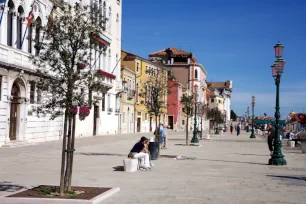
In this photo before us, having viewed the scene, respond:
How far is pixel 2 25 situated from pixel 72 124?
17.1 metres

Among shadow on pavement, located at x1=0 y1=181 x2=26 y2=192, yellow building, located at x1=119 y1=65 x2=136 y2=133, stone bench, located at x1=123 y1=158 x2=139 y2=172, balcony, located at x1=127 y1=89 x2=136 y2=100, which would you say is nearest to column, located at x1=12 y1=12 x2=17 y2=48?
stone bench, located at x1=123 y1=158 x2=139 y2=172

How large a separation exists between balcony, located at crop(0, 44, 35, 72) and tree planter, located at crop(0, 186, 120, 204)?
16.0 metres

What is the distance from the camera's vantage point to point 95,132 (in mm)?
46844

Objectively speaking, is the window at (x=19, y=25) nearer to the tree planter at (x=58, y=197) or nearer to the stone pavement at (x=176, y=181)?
the stone pavement at (x=176, y=181)

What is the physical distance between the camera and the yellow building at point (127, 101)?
57.4 m

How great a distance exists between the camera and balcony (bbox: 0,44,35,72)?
25734 mm

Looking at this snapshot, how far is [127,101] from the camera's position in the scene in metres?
59.9

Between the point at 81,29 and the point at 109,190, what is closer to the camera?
the point at 81,29

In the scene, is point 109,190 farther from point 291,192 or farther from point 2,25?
point 2,25

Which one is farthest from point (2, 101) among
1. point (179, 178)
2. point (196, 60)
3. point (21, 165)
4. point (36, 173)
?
point (196, 60)

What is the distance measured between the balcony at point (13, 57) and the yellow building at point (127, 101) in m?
28.2

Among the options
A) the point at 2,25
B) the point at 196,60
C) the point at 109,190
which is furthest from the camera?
the point at 196,60

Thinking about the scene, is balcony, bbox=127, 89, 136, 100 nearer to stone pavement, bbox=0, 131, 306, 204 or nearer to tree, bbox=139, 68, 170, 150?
tree, bbox=139, 68, 170, 150

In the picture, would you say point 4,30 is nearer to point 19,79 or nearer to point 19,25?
point 19,25
